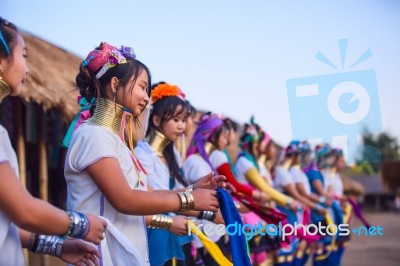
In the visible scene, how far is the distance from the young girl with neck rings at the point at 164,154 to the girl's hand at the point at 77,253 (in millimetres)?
1629

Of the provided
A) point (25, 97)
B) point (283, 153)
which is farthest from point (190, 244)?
point (283, 153)

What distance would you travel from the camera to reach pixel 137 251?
2393 millimetres

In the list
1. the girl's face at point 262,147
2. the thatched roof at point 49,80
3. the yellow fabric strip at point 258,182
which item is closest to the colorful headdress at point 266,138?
the girl's face at point 262,147

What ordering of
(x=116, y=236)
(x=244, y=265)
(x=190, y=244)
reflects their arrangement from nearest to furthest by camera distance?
(x=116, y=236), (x=244, y=265), (x=190, y=244)

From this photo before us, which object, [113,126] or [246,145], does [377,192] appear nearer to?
[246,145]

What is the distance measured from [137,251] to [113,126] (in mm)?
561

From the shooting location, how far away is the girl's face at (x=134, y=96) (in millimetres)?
2602

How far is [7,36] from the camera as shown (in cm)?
203

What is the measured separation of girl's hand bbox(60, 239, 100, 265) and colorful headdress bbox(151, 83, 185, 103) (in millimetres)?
2268

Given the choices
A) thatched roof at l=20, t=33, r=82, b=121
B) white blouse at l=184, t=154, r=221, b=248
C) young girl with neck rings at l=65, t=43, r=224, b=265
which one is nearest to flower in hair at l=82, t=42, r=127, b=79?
young girl with neck rings at l=65, t=43, r=224, b=265

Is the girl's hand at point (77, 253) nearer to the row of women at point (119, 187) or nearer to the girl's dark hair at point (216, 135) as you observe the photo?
the row of women at point (119, 187)

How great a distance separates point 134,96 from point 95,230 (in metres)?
0.80

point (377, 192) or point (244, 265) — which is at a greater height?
point (244, 265)

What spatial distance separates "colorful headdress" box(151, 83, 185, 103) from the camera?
431 cm
